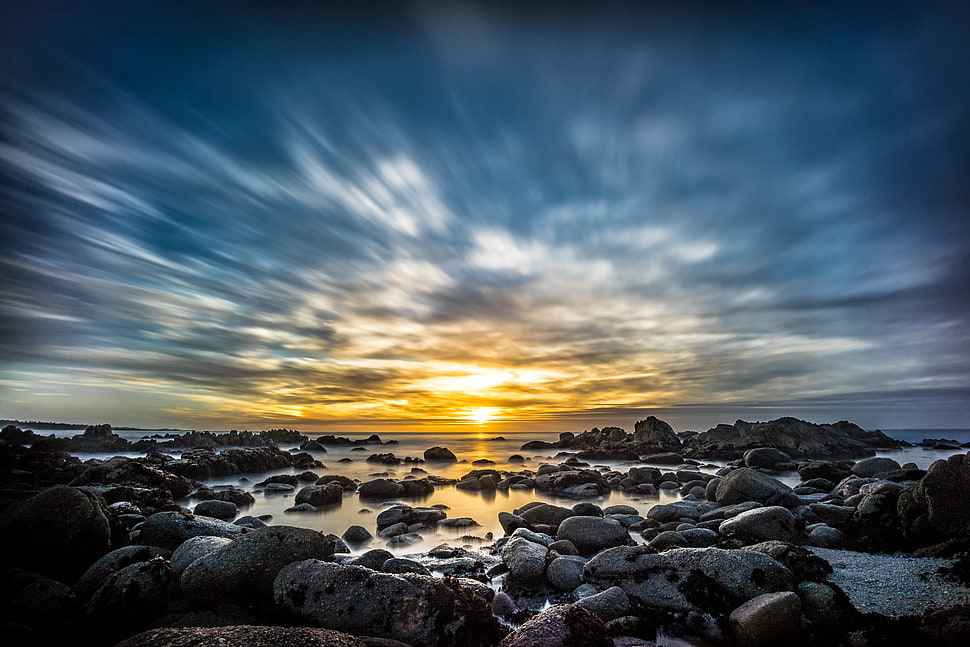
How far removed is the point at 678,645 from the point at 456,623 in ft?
12.4

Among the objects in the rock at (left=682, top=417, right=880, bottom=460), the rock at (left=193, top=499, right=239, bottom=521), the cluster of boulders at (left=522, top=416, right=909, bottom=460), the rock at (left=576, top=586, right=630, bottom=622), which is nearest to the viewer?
the rock at (left=576, top=586, right=630, bottom=622)

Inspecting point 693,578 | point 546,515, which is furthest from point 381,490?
point 693,578

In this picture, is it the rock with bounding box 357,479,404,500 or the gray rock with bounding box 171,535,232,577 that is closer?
the gray rock with bounding box 171,535,232,577

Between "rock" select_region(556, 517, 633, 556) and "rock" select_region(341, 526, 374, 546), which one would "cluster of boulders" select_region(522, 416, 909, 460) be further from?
"rock" select_region(341, 526, 374, 546)

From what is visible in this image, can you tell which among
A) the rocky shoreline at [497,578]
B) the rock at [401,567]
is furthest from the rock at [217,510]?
the rock at [401,567]

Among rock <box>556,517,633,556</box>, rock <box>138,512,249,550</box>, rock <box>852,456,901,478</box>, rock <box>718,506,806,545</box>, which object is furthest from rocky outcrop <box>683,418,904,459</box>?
rock <box>138,512,249,550</box>

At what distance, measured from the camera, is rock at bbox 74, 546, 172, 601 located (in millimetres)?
7797

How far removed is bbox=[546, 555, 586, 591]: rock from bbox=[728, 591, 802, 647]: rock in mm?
3429

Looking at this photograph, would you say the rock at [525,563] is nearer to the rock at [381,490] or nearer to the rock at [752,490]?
the rock at [752,490]

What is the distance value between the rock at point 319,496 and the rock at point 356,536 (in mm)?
7635

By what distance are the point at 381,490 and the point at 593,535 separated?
1532 centimetres

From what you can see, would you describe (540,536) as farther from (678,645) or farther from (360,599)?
(360,599)

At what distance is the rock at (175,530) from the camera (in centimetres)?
1071

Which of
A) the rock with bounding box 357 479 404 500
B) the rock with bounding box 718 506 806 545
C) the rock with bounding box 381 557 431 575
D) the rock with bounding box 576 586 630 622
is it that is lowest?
the rock with bounding box 357 479 404 500
